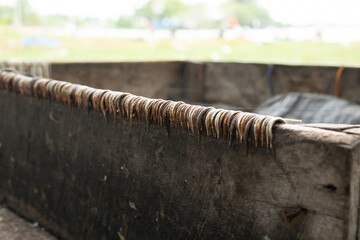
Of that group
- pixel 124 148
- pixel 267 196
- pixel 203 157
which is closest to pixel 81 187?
pixel 124 148

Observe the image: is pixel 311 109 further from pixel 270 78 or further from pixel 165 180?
pixel 165 180

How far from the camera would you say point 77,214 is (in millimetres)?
1652

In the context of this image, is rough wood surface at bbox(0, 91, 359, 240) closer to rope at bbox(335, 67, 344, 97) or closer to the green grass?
rope at bbox(335, 67, 344, 97)

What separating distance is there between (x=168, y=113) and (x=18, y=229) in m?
1.08

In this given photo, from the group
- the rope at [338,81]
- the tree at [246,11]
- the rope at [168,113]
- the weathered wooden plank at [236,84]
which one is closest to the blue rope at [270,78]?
the weathered wooden plank at [236,84]

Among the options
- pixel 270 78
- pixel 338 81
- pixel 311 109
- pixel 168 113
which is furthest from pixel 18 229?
pixel 338 81

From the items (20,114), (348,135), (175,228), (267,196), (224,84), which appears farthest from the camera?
(224,84)

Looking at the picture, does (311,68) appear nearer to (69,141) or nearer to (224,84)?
(224,84)

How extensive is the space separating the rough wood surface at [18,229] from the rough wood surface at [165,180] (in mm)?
45

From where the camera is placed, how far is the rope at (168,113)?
3.41 feet

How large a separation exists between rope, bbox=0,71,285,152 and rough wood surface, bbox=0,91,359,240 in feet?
0.10

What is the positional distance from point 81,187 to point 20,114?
61 centimetres

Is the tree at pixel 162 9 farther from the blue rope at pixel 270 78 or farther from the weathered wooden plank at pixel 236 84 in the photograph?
the blue rope at pixel 270 78

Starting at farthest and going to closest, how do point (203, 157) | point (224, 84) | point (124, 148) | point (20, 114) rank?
1. point (224, 84)
2. point (20, 114)
3. point (124, 148)
4. point (203, 157)
